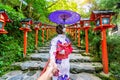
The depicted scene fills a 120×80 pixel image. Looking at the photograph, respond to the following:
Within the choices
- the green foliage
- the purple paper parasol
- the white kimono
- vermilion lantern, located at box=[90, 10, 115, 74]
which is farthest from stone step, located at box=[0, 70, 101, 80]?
the purple paper parasol

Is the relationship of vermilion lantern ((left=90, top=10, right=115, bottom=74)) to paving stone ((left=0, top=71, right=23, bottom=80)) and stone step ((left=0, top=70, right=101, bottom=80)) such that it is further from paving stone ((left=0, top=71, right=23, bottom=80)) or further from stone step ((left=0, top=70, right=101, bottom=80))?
paving stone ((left=0, top=71, right=23, bottom=80))

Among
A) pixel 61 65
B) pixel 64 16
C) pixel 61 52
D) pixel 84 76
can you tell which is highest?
pixel 64 16

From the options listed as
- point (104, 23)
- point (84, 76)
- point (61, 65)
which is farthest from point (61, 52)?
point (104, 23)

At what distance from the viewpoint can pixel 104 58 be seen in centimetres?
681

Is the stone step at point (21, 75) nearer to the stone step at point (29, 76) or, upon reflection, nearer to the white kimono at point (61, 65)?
the stone step at point (29, 76)

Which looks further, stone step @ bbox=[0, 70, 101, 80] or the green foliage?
the green foliage

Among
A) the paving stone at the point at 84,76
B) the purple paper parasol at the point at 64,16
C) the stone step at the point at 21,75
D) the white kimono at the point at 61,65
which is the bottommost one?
the paving stone at the point at 84,76

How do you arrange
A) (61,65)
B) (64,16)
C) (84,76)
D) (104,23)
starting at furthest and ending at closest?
(104,23) < (84,76) < (61,65) < (64,16)

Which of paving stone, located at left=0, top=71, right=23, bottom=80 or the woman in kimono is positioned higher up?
the woman in kimono

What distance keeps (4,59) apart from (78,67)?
311cm

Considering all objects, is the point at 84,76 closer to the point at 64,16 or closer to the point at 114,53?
the point at 114,53

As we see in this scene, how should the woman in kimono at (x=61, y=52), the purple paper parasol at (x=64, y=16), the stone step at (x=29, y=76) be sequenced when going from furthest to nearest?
the stone step at (x=29, y=76) < the woman in kimono at (x=61, y=52) < the purple paper parasol at (x=64, y=16)

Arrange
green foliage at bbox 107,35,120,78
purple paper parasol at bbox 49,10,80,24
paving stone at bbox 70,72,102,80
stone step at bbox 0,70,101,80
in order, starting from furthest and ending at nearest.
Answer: green foliage at bbox 107,35,120,78, stone step at bbox 0,70,101,80, paving stone at bbox 70,72,102,80, purple paper parasol at bbox 49,10,80,24

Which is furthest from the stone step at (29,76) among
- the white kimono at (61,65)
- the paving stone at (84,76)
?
the white kimono at (61,65)
